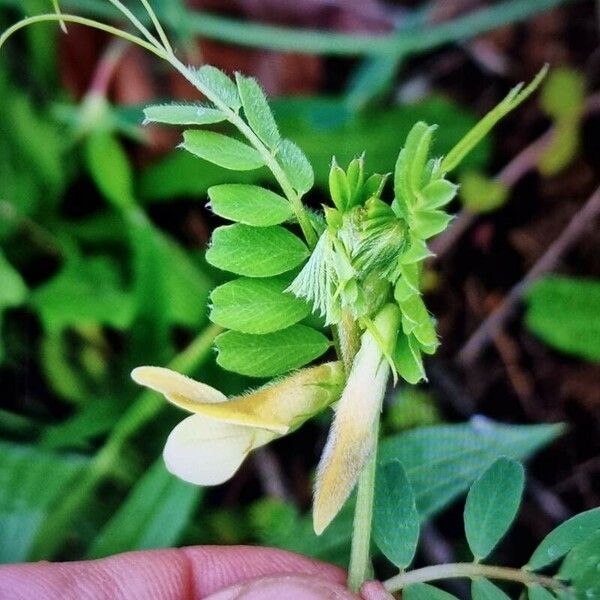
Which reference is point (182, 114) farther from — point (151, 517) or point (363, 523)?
point (151, 517)

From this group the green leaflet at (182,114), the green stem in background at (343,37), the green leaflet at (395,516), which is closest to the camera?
the green leaflet at (182,114)

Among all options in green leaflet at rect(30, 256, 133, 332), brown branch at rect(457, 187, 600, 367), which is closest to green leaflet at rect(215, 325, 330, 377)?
green leaflet at rect(30, 256, 133, 332)

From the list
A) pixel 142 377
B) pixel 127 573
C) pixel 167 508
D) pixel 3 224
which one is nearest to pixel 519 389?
pixel 167 508

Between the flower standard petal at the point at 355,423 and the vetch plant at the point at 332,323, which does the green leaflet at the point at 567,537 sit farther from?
the flower standard petal at the point at 355,423

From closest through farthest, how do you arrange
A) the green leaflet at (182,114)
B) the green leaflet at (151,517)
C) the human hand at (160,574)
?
the green leaflet at (182,114)
the human hand at (160,574)
the green leaflet at (151,517)

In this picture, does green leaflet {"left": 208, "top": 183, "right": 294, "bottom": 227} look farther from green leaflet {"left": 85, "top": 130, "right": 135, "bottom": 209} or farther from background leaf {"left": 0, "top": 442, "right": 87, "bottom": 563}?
green leaflet {"left": 85, "top": 130, "right": 135, "bottom": 209}

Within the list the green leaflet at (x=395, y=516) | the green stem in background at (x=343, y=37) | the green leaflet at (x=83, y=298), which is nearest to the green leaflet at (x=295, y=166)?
the green leaflet at (x=395, y=516)
